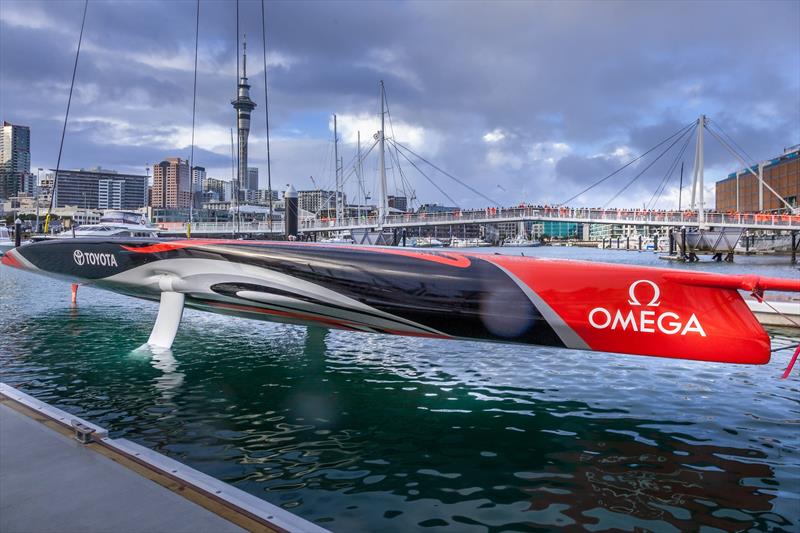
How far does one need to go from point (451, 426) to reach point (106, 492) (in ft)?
9.79

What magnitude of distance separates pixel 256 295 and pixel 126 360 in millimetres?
2328

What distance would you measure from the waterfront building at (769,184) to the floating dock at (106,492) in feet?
276

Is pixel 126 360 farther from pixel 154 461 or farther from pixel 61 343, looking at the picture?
pixel 154 461

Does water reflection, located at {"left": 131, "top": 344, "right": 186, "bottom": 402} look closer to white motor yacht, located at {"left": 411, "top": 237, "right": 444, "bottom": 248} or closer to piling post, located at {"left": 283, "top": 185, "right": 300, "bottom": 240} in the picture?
piling post, located at {"left": 283, "top": 185, "right": 300, "bottom": 240}

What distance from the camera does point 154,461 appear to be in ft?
10.4

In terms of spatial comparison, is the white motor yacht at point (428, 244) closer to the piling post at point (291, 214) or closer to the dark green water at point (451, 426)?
the piling post at point (291, 214)

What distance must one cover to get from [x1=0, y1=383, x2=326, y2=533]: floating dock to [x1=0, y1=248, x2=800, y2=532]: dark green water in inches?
28.3

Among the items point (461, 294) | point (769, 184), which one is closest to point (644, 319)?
point (461, 294)

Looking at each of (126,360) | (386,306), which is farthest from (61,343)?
(386,306)

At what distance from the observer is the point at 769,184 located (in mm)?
89812

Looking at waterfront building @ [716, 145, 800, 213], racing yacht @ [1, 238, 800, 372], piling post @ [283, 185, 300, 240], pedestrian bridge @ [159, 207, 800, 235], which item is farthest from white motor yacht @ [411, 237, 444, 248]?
racing yacht @ [1, 238, 800, 372]

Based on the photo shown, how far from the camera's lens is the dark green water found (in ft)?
11.4

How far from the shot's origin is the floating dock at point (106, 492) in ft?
8.05

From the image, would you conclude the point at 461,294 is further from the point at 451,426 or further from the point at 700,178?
the point at 700,178
